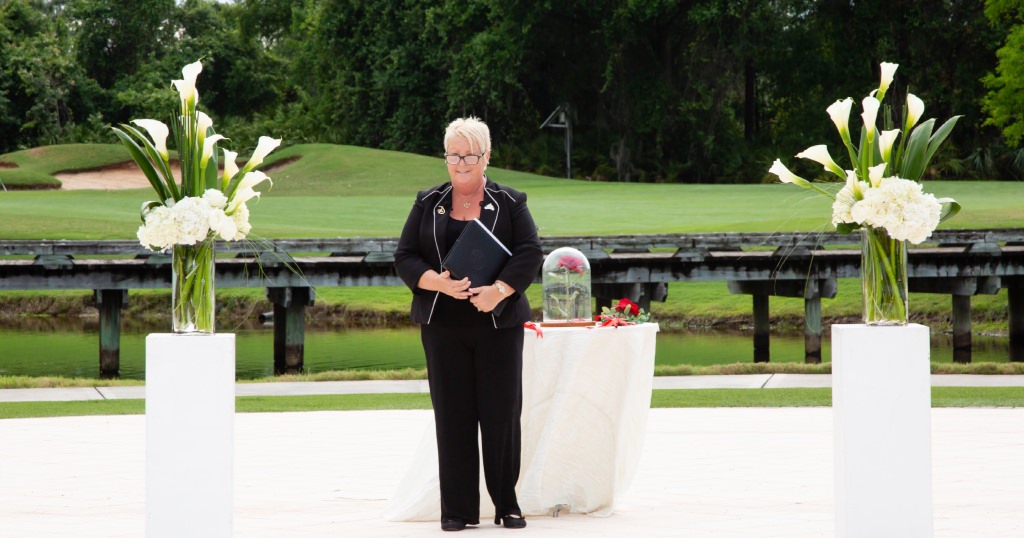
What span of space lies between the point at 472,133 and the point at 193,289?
4.92ft

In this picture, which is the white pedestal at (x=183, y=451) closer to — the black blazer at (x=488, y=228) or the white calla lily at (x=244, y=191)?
the white calla lily at (x=244, y=191)

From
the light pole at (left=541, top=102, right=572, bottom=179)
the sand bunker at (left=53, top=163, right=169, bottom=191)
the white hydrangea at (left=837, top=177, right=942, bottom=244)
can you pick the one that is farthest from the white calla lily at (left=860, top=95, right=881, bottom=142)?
the light pole at (left=541, top=102, right=572, bottom=179)

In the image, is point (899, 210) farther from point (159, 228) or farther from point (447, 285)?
point (159, 228)

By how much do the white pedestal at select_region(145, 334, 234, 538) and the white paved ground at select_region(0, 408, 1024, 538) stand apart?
627 mm

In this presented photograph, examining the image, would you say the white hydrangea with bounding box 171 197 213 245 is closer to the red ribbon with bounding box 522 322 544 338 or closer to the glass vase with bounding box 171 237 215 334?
the glass vase with bounding box 171 237 215 334

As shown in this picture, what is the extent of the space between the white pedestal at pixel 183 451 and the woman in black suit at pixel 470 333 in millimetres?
1106

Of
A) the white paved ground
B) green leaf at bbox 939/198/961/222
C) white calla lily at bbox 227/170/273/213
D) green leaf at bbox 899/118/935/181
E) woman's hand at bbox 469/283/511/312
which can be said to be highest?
green leaf at bbox 899/118/935/181

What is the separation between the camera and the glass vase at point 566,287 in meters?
7.79

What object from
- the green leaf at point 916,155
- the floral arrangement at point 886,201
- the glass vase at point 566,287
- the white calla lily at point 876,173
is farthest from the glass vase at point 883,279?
the glass vase at point 566,287

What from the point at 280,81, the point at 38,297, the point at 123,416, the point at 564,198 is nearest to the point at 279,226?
the point at 38,297

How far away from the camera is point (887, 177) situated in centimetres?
627

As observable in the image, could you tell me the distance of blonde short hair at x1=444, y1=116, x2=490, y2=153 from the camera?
6297mm

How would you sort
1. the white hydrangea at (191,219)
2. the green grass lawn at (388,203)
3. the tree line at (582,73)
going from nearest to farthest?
the white hydrangea at (191,219), the green grass lawn at (388,203), the tree line at (582,73)

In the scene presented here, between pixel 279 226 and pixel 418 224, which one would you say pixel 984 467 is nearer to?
pixel 418 224
